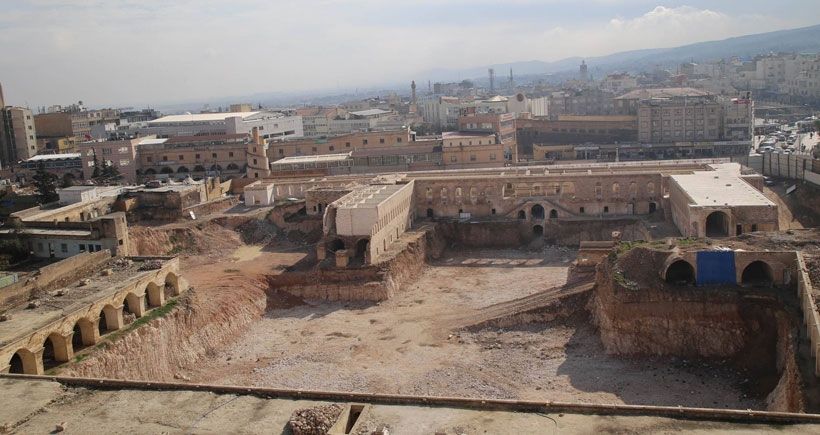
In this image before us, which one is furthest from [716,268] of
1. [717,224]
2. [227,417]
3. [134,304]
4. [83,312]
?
[83,312]

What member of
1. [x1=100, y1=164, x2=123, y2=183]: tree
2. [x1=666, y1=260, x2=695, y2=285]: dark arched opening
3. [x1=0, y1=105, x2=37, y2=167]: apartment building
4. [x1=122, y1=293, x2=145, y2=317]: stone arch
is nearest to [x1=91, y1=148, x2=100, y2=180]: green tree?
[x1=100, y1=164, x2=123, y2=183]: tree

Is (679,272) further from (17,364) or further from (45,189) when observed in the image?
(45,189)

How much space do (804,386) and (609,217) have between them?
28865 millimetres

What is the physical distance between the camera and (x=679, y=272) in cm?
3594

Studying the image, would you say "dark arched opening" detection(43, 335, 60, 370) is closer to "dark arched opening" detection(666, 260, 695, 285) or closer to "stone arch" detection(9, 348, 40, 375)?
"stone arch" detection(9, 348, 40, 375)

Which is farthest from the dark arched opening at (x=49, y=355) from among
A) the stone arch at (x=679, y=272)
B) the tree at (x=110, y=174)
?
the tree at (x=110, y=174)

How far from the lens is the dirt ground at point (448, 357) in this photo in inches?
1201

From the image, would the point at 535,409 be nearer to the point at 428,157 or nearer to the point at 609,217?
the point at 609,217

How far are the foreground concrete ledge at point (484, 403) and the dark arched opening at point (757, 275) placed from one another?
13.6 meters

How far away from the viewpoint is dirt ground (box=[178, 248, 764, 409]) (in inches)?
1201

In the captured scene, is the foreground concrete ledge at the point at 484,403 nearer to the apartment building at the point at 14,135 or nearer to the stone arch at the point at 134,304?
the stone arch at the point at 134,304

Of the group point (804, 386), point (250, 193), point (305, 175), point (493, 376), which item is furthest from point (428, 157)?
point (804, 386)

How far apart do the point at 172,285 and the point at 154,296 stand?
5.63 feet

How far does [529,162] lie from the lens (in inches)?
3034
